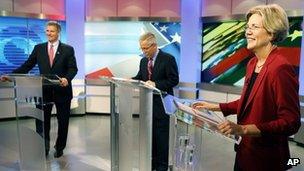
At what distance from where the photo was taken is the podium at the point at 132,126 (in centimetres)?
236

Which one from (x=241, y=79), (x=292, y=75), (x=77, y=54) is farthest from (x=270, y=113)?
(x=77, y=54)

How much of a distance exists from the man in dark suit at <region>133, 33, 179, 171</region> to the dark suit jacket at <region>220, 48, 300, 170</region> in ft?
5.44

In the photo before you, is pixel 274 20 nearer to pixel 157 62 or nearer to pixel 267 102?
pixel 267 102

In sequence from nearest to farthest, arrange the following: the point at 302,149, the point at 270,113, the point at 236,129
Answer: the point at 236,129, the point at 270,113, the point at 302,149

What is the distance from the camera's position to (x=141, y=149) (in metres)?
2.37

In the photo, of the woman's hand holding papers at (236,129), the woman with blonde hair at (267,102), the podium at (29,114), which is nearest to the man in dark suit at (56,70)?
the podium at (29,114)

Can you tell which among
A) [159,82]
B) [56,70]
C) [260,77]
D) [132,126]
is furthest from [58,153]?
[260,77]

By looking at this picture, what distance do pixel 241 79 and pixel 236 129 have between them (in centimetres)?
463

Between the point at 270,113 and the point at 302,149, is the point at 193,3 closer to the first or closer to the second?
the point at 302,149

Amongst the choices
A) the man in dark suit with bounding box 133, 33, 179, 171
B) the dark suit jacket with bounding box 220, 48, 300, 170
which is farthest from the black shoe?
the dark suit jacket with bounding box 220, 48, 300, 170

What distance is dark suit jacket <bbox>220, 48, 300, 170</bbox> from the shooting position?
1.38 meters

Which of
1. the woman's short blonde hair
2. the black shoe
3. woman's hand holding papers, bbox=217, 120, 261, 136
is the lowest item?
the black shoe

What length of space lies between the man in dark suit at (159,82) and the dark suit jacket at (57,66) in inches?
46.3

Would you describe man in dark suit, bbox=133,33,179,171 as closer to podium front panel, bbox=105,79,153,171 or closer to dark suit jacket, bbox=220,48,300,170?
podium front panel, bbox=105,79,153,171
